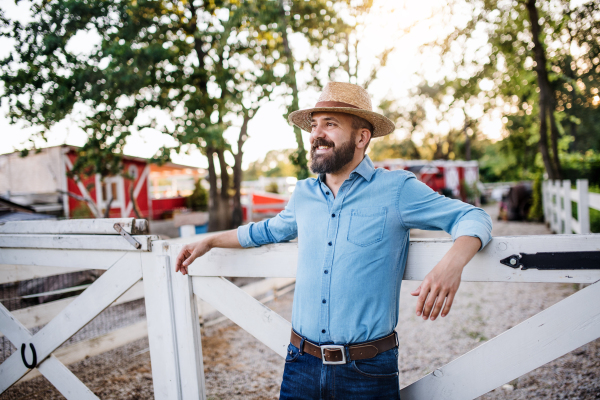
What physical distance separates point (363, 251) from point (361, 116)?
2.29 ft

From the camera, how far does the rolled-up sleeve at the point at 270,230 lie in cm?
196

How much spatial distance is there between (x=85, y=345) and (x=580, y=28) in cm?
1328

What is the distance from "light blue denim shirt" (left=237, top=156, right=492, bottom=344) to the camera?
158 cm

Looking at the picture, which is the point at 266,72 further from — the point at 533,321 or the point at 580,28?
the point at 533,321

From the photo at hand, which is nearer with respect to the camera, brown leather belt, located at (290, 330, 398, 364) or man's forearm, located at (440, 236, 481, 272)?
man's forearm, located at (440, 236, 481, 272)

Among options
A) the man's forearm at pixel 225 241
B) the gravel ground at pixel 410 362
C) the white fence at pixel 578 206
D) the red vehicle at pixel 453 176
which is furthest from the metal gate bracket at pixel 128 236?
the red vehicle at pixel 453 176

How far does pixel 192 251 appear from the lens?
6.57ft

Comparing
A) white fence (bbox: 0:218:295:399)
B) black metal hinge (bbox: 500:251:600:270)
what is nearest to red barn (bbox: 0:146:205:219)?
white fence (bbox: 0:218:295:399)

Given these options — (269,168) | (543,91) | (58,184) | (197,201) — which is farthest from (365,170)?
(269,168)

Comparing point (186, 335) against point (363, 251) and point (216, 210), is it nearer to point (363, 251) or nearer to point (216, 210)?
point (363, 251)

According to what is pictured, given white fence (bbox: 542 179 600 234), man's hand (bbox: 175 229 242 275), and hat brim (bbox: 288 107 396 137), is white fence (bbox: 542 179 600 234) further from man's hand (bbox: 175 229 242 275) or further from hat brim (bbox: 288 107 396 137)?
man's hand (bbox: 175 229 242 275)

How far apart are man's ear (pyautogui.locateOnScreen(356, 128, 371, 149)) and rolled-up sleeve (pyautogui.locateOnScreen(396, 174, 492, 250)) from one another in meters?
0.37

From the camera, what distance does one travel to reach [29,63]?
27.4 feet

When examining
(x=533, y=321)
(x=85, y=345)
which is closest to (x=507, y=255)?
(x=533, y=321)
